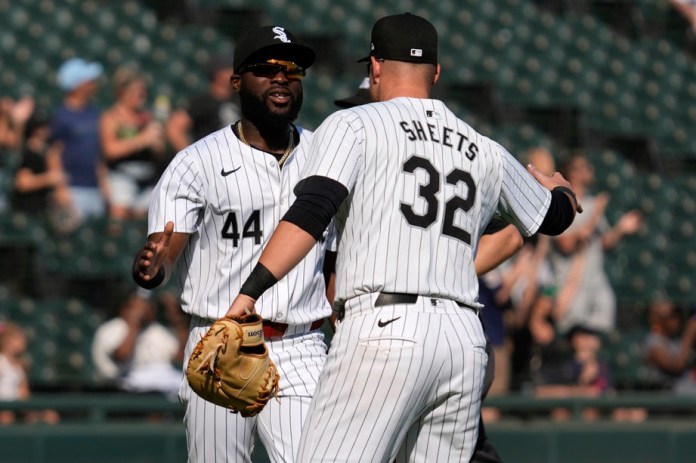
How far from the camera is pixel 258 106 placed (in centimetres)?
434

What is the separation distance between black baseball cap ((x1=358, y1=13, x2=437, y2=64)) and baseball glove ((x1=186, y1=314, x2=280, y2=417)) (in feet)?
2.86

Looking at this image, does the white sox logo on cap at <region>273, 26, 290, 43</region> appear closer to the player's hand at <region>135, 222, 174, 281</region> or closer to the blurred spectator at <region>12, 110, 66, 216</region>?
the player's hand at <region>135, 222, 174, 281</region>

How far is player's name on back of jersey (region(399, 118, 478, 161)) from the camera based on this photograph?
3543mm

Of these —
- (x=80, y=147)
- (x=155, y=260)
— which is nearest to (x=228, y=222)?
(x=155, y=260)

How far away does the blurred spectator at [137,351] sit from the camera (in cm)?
794

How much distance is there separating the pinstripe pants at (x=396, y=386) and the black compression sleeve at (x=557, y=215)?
48 centimetres

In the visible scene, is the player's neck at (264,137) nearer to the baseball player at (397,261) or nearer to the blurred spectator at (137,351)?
the baseball player at (397,261)

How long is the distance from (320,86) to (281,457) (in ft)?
21.1

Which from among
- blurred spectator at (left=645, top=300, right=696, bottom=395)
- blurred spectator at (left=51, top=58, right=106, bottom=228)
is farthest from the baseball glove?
blurred spectator at (left=645, top=300, right=696, bottom=395)

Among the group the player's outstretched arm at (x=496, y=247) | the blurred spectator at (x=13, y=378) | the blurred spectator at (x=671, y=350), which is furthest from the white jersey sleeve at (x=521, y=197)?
the blurred spectator at (x=671, y=350)

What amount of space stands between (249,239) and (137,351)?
12.8ft

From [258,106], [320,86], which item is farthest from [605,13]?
[258,106]

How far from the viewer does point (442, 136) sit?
11.8ft

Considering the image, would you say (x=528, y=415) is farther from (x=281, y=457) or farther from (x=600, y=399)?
(x=281, y=457)
